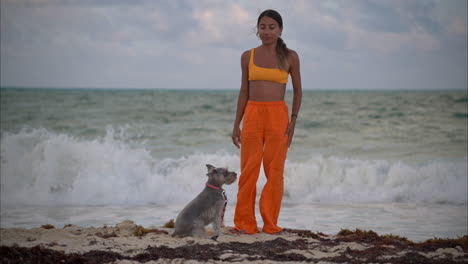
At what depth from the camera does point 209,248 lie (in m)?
4.37

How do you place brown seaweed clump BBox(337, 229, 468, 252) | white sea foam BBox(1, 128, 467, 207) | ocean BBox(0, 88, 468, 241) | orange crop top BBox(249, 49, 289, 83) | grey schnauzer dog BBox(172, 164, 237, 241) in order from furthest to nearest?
white sea foam BBox(1, 128, 467, 207) → ocean BBox(0, 88, 468, 241) → orange crop top BBox(249, 49, 289, 83) → grey schnauzer dog BBox(172, 164, 237, 241) → brown seaweed clump BBox(337, 229, 468, 252)

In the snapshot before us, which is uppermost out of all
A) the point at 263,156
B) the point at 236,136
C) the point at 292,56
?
the point at 292,56

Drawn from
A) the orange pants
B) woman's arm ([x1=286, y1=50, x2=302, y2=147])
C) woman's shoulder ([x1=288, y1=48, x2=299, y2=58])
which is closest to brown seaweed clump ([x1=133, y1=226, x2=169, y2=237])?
the orange pants

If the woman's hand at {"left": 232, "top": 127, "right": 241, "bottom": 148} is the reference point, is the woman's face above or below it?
above

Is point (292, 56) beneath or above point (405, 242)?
above

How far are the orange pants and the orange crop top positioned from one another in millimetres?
259

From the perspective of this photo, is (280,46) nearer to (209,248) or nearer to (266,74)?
(266,74)

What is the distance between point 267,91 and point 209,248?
175 centimetres

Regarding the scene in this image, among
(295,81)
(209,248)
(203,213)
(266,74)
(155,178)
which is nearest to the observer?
(209,248)

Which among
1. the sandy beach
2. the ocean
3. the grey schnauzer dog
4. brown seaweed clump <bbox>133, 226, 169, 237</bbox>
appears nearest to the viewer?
the sandy beach

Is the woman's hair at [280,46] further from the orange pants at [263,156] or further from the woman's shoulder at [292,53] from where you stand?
the orange pants at [263,156]

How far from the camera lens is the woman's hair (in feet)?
15.8

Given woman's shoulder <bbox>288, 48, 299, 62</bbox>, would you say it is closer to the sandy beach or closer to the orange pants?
the orange pants

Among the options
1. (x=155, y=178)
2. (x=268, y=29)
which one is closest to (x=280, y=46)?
(x=268, y=29)
